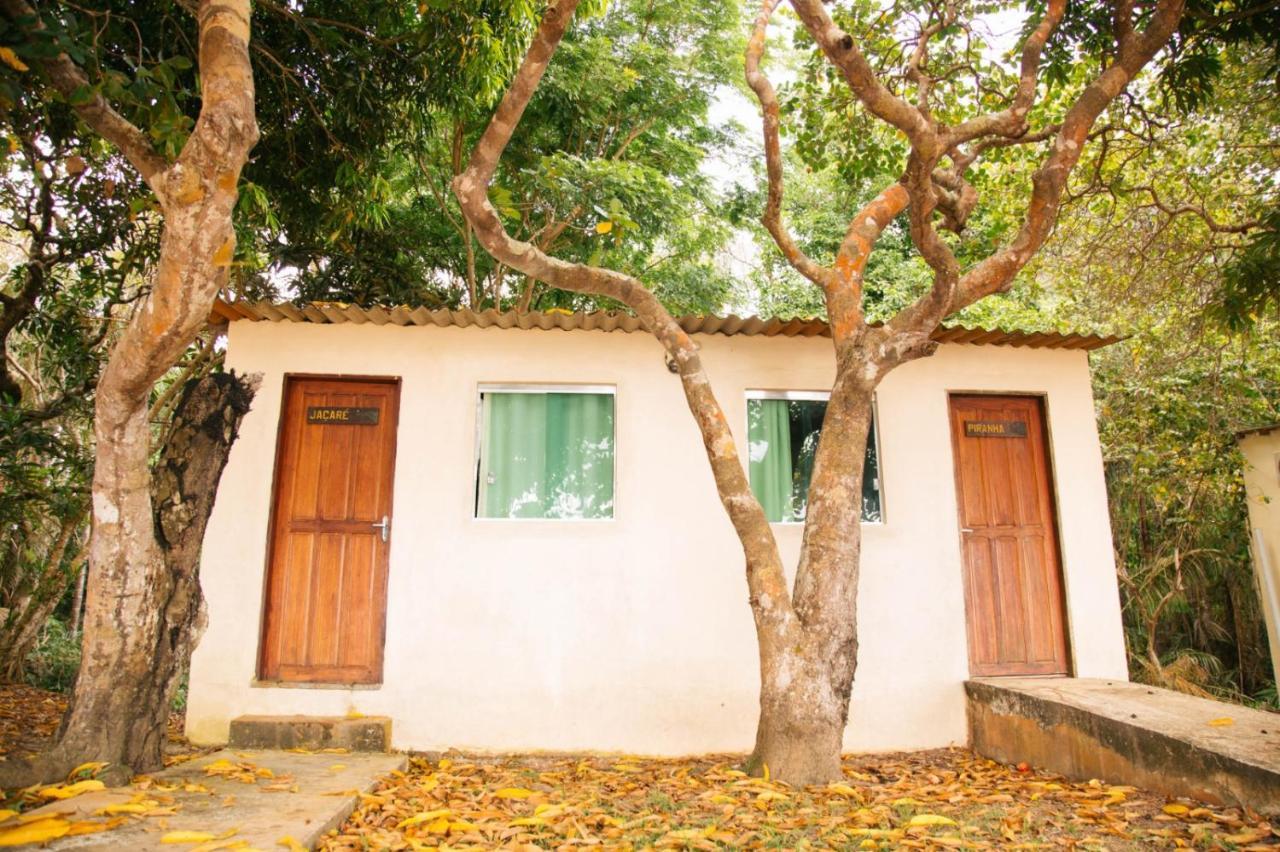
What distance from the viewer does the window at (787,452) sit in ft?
18.5

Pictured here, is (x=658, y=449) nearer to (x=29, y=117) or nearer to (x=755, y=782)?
(x=755, y=782)

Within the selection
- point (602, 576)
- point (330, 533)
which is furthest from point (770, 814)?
point (330, 533)

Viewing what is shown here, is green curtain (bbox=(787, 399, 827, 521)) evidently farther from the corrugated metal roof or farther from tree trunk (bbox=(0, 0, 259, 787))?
tree trunk (bbox=(0, 0, 259, 787))

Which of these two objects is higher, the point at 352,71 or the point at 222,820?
the point at 352,71

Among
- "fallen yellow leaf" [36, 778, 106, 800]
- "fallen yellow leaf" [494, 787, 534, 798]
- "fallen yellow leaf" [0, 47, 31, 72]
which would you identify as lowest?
"fallen yellow leaf" [494, 787, 534, 798]

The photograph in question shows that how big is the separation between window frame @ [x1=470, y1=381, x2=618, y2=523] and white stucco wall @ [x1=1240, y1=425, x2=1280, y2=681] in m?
6.36

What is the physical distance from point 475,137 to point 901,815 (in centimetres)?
879

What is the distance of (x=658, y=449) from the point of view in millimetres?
5496

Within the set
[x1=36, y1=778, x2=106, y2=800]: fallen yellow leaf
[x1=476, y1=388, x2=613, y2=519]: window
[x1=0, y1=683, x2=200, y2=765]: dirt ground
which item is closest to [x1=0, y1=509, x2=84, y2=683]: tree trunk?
[x1=0, y1=683, x2=200, y2=765]: dirt ground

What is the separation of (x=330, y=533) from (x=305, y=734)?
1.31 m

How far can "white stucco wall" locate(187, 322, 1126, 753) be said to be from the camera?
510 centimetres

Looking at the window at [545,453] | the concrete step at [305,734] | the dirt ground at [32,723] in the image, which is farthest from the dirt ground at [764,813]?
the window at [545,453]

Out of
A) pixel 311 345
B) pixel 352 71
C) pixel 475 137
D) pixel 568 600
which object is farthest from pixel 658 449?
pixel 475 137

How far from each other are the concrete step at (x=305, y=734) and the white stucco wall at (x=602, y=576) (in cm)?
15
